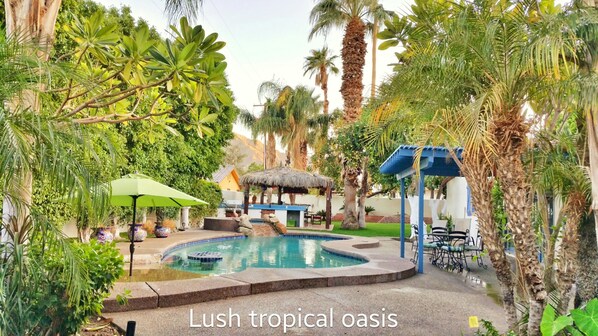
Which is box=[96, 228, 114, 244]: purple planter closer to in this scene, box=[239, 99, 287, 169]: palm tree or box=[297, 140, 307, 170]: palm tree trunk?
box=[239, 99, 287, 169]: palm tree

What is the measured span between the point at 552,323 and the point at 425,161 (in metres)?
6.33

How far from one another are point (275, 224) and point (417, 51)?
15.3 metres

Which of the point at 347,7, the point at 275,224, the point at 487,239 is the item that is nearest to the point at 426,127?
the point at 487,239

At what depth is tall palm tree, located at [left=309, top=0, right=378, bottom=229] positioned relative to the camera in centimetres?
2120

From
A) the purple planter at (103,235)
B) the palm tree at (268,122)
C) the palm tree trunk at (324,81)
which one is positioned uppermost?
the palm tree trunk at (324,81)

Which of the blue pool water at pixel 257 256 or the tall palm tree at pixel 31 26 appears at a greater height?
the tall palm tree at pixel 31 26

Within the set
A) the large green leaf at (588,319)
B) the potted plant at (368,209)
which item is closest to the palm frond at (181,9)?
the large green leaf at (588,319)

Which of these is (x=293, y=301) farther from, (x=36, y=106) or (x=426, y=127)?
(x=36, y=106)

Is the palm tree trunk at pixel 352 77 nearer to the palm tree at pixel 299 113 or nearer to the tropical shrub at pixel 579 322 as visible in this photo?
the palm tree at pixel 299 113

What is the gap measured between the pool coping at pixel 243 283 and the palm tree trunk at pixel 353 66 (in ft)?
41.3

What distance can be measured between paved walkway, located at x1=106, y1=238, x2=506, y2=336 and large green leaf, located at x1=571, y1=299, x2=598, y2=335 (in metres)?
2.01

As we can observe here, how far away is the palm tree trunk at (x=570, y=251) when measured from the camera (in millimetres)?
4152

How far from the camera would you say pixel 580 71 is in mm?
4105

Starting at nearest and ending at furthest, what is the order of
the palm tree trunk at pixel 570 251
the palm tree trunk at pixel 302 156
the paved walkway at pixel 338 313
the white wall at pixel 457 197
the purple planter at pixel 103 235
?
the palm tree trunk at pixel 570 251 → the paved walkway at pixel 338 313 → the purple planter at pixel 103 235 → the white wall at pixel 457 197 → the palm tree trunk at pixel 302 156
